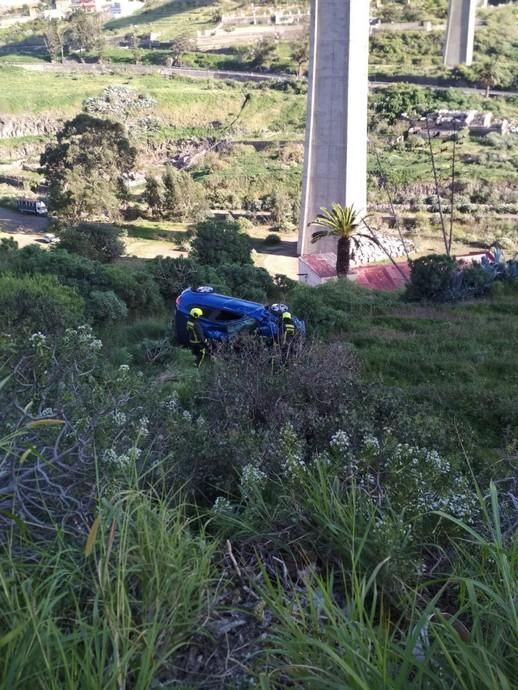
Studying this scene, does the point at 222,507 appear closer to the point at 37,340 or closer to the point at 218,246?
the point at 37,340

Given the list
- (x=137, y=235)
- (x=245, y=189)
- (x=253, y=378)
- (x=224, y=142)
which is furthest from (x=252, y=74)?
(x=253, y=378)

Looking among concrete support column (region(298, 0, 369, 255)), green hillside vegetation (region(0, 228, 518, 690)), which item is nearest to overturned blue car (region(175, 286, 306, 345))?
green hillside vegetation (region(0, 228, 518, 690))

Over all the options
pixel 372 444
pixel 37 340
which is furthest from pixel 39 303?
pixel 372 444

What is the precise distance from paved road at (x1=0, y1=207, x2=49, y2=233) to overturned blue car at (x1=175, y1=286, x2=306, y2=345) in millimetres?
18557

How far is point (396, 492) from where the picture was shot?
3631 millimetres

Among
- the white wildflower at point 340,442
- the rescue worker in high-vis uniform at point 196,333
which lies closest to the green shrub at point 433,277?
the rescue worker in high-vis uniform at point 196,333

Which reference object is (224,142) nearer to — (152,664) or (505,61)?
(505,61)

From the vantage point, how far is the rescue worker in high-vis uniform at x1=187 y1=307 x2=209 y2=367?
36.6ft

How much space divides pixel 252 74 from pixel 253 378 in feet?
199

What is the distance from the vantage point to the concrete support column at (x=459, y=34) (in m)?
56.6

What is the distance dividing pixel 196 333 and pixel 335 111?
50.5ft

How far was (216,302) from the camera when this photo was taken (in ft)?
37.6

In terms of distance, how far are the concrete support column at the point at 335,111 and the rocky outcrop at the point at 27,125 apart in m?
33.5

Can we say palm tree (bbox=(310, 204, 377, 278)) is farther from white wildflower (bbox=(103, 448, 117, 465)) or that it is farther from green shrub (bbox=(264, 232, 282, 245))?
white wildflower (bbox=(103, 448, 117, 465))
